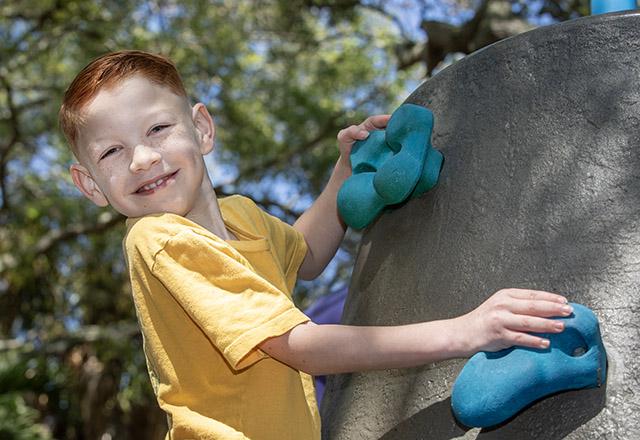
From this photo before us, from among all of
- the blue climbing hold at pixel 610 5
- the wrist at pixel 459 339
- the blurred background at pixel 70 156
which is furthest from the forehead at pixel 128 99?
the blurred background at pixel 70 156

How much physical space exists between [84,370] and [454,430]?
9.00m

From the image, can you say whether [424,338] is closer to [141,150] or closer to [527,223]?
[527,223]

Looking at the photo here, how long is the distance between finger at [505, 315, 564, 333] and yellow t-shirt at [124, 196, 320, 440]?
0.32 metres

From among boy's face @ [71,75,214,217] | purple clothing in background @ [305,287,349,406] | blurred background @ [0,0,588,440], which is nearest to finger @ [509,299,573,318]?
boy's face @ [71,75,214,217]

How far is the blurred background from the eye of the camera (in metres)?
8.05

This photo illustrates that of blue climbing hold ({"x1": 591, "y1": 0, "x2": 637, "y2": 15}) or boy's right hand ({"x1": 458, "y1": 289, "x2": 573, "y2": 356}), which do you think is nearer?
boy's right hand ({"x1": 458, "y1": 289, "x2": 573, "y2": 356})

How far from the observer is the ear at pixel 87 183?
5.57ft

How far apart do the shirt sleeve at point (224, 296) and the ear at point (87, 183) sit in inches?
10.5

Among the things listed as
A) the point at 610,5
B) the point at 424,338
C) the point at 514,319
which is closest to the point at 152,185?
the point at 424,338

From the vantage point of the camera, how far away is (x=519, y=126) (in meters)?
1.50

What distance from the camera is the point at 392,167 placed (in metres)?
1.59

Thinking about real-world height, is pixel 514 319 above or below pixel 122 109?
below

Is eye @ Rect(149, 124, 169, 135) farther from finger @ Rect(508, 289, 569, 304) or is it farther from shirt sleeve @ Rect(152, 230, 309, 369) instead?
finger @ Rect(508, 289, 569, 304)

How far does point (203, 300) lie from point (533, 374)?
0.48m
